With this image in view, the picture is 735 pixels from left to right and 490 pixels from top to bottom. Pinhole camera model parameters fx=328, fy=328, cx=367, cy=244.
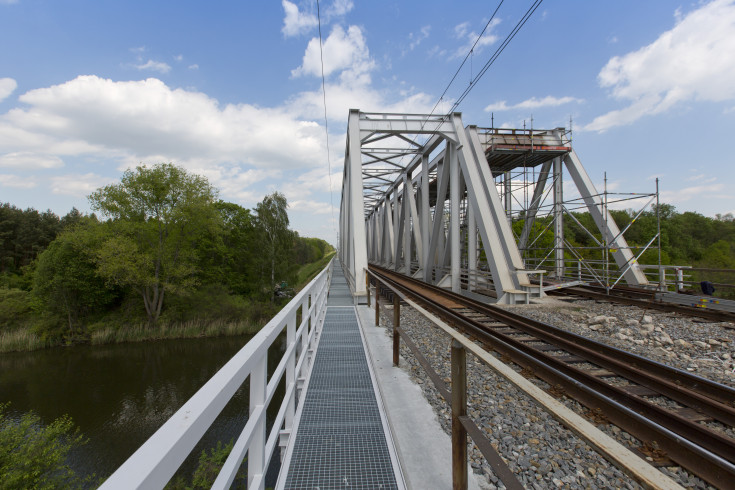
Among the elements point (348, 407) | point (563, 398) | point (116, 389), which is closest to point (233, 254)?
point (116, 389)

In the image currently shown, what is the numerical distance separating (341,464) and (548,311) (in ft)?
24.9

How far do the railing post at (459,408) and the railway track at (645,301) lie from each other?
843cm

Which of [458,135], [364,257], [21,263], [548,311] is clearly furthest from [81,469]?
[21,263]

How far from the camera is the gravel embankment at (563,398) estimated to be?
2.51 metres

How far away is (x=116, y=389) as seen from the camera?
1490cm

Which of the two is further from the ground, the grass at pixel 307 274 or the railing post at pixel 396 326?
the railing post at pixel 396 326

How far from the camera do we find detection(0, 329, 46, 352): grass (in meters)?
20.4

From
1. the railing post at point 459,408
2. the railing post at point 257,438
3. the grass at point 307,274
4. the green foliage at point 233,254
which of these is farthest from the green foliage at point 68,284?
the railing post at point 459,408

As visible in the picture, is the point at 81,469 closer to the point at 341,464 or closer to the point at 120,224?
the point at 341,464

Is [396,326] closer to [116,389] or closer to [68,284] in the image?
[116,389]

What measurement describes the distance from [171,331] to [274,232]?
12.3m

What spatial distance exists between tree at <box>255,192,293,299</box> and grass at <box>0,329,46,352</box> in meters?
15.8

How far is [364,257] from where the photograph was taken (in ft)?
34.1

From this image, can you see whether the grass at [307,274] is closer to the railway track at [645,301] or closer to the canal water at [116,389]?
the canal water at [116,389]
